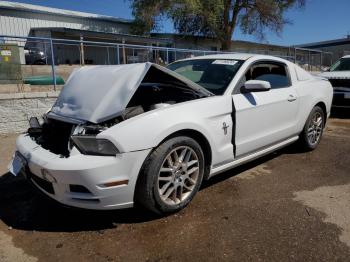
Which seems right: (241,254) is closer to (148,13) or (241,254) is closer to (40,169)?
(40,169)

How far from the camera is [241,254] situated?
2.45 meters

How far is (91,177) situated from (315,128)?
3.91 metres

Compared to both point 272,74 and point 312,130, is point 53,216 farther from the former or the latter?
point 312,130

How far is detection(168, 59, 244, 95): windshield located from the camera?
12.1ft

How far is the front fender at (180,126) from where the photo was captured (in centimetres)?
263

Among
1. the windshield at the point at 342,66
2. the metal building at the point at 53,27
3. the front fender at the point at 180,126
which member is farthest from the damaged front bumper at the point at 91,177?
the metal building at the point at 53,27

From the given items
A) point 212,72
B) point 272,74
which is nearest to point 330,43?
point 272,74

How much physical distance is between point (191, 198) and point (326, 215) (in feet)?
4.21

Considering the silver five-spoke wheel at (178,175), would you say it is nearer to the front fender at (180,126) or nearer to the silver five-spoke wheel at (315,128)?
the front fender at (180,126)

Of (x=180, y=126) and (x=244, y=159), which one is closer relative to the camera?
(x=180, y=126)

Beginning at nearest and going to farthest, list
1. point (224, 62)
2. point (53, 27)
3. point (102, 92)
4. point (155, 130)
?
point (155, 130), point (102, 92), point (224, 62), point (53, 27)

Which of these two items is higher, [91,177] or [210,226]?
[91,177]

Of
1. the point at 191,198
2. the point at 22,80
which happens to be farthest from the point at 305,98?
the point at 22,80

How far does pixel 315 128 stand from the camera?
5.11 metres
